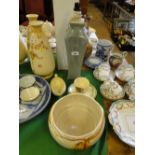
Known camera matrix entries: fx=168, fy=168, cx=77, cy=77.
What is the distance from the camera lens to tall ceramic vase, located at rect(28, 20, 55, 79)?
0.58m

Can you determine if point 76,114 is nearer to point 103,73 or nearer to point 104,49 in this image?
point 103,73

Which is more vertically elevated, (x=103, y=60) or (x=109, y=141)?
(x=103, y=60)

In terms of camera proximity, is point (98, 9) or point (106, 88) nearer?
point (106, 88)

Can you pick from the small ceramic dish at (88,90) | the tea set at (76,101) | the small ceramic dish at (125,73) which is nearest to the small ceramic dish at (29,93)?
the tea set at (76,101)

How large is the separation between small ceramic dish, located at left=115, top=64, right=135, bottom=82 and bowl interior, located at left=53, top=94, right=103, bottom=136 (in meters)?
0.26

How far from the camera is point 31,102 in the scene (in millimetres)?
548

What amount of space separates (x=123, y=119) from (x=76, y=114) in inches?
5.8

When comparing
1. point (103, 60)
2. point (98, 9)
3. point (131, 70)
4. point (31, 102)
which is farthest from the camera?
point (98, 9)

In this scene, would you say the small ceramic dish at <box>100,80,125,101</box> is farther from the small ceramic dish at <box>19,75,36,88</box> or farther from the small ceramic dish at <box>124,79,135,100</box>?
the small ceramic dish at <box>19,75,36,88</box>
